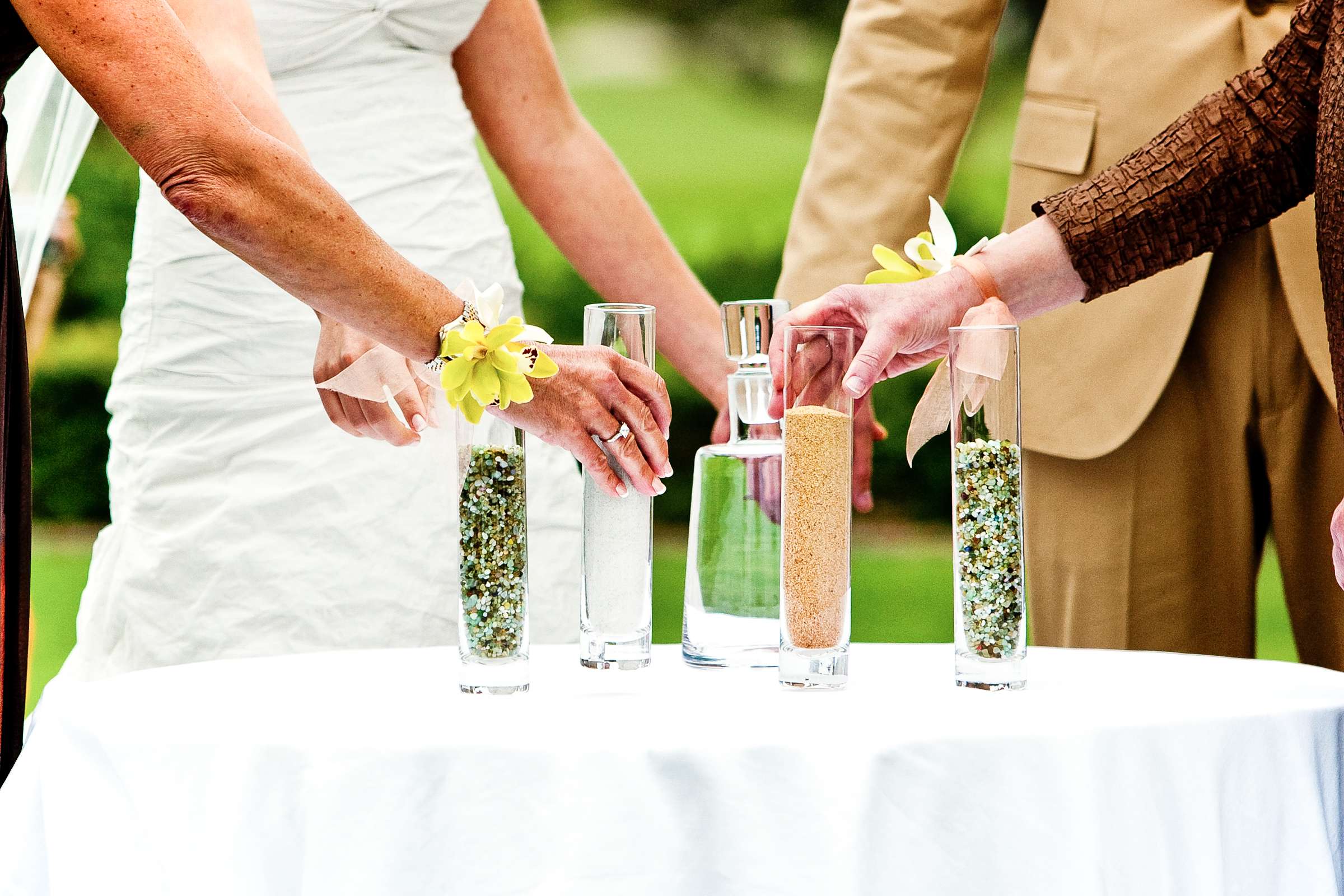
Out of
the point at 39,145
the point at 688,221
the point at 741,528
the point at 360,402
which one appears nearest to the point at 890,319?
the point at 741,528

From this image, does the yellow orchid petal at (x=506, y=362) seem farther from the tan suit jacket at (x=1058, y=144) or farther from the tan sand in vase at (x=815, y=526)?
the tan suit jacket at (x=1058, y=144)

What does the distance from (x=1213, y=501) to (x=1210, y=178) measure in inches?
21.1

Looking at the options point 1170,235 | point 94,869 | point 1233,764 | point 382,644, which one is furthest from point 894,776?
point 382,644

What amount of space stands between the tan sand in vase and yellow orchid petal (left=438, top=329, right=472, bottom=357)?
27 cm

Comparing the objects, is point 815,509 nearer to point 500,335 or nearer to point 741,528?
point 741,528

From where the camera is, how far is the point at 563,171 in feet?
7.68

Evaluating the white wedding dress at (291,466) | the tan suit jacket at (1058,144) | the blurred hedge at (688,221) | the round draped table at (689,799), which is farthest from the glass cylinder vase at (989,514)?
the blurred hedge at (688,221)

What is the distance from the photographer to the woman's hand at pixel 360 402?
1418mm

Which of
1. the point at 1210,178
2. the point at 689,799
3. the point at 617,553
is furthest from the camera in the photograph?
the point at 1210,178

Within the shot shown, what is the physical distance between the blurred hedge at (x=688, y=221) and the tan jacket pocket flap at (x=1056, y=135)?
333 centimetres

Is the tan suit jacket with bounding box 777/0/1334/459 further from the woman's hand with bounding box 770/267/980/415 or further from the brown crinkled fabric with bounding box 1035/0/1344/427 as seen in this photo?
the woman's hand with bounding box 770/267/980/415

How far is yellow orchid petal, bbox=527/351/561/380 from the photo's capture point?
121cm

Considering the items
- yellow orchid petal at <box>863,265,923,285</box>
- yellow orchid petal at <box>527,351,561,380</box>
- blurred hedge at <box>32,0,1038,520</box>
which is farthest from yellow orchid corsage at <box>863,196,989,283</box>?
blurred hedge at <box>32,0,1038,520</box>

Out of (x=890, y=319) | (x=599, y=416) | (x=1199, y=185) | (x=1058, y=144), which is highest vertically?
(x=1058, y=144)
